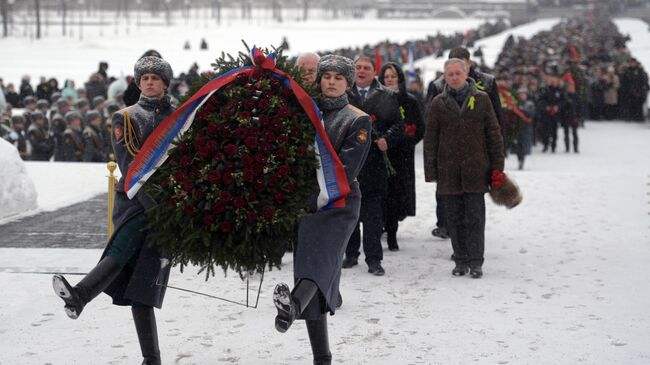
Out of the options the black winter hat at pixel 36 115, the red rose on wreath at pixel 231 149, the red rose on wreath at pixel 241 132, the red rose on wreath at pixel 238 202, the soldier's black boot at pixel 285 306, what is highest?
the red rose on wreath at pixel 241 132

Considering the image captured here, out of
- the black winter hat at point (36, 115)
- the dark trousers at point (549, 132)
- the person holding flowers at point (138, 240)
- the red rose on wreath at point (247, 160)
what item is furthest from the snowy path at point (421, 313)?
the dark trousers at point (549, 132)

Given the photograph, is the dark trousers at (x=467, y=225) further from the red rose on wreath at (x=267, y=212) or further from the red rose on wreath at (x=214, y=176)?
the red rose on wreath at (x=214, y=176)

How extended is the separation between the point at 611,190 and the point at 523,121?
15.4 feet

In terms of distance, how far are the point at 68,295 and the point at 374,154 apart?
4.07 metres

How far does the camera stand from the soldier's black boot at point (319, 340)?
219 inches

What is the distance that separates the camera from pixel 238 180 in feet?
17.4

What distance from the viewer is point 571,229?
428 inches

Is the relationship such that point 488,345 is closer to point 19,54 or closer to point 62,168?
point 62,168

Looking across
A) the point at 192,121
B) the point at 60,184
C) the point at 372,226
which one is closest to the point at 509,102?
the point at 60,184

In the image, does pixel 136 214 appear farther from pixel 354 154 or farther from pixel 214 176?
pixel 354 154

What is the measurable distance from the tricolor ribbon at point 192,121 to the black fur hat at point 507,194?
3.40 m

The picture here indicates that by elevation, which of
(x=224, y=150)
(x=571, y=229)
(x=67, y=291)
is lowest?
(x=571, y=229)

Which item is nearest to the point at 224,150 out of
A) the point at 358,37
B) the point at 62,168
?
the point at 62,168

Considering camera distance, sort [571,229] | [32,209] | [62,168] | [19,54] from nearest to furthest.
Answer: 1. [571,229]
2. [32,209]
3. [62,168]
4. [19,54]
